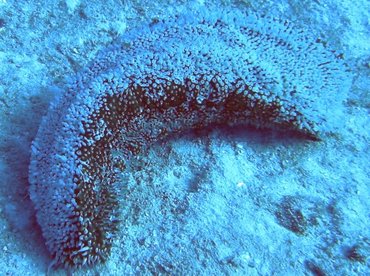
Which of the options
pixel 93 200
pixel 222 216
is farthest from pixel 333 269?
pixel 93 200

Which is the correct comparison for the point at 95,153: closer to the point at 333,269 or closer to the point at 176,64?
the point at 176,64

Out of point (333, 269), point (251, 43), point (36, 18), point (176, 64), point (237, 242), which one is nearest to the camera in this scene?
point (333, 269)

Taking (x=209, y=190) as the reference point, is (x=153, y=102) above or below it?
above
